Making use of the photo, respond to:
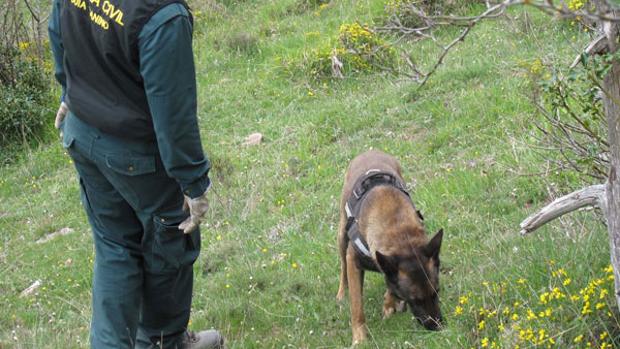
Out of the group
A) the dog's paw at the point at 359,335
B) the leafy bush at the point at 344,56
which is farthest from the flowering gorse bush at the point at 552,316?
the leafy bush at the point at 344,56

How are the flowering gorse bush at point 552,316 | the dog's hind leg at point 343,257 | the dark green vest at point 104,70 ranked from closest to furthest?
the flowering gorse bush at point 552,316, the dark green vest at point 104,70, the dog's hind leg at point 343,257

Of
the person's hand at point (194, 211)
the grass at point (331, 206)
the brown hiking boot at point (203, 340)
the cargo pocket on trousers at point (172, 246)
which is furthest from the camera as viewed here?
the brown hiking boot at point (203, 340)

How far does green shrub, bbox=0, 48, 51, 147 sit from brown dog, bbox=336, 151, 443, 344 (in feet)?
22.7

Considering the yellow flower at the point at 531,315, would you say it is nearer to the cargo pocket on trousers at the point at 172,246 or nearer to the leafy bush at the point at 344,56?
the cargo pocket on trousers at the point at 172,246

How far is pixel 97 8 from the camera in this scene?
15.4ft

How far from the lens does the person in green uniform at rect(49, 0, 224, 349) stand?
177 inches

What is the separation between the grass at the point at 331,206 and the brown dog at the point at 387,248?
0.54ft

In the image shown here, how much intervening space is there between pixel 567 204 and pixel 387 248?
1472mm

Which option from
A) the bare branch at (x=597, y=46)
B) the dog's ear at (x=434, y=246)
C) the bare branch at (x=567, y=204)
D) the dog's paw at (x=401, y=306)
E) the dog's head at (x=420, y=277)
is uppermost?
the bare branch at (x=597, y=46)

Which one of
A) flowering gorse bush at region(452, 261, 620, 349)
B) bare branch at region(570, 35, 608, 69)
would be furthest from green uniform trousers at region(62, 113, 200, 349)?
bare branch at region(570, 35, 608, 69)

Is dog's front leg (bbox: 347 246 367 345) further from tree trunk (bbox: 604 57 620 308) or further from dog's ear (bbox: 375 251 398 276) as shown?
tree trunk (bbox: 604 57 620 308)

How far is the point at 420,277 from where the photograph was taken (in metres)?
5.52

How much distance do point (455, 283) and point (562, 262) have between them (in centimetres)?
103

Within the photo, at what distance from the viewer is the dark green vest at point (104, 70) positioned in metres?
4.64
